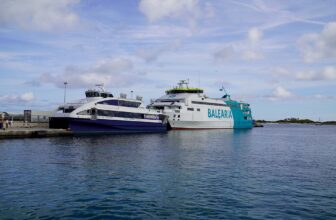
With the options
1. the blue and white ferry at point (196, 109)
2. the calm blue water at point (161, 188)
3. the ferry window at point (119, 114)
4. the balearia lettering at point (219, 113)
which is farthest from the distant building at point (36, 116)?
the calm blue water at point (161, 188)

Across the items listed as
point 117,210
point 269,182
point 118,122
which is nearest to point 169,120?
point 118,122

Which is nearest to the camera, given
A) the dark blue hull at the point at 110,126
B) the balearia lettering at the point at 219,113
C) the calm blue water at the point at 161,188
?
the calm blue water at the point at 161,188

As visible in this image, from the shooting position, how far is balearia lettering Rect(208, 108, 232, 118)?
92.7m

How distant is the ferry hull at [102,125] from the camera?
55.1 m

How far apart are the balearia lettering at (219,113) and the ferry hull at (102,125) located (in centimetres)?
2683

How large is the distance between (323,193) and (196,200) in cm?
724

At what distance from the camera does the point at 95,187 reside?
18.8 meters

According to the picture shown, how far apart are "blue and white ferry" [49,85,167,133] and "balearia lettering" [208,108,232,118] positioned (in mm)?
25797

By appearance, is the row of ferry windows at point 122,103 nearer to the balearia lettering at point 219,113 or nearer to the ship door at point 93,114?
the ship door at point 93,114

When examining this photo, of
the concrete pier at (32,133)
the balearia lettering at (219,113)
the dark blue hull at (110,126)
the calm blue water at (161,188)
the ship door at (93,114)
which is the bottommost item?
the calm blue water at (161,188)

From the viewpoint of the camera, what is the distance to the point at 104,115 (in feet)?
193

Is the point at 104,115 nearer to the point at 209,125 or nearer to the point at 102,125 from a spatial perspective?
the point at 102,125

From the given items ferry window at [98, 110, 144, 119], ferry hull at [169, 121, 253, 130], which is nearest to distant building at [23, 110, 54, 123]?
ferry window at [98, 110, 144, 119]

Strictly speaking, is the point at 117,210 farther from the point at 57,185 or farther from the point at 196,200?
the point at 57,185
